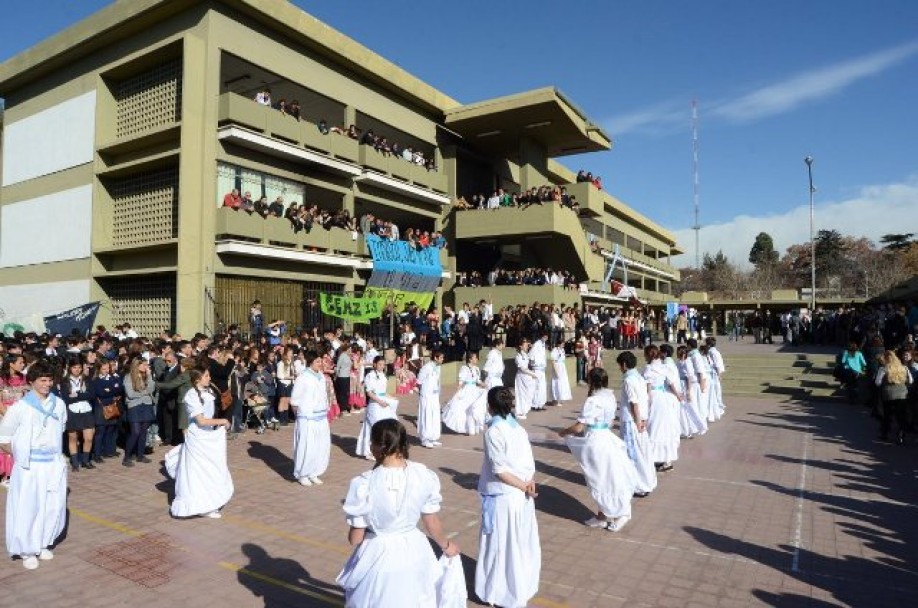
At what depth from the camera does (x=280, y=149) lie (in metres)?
20.2

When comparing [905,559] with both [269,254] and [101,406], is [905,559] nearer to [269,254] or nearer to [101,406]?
[101,406]

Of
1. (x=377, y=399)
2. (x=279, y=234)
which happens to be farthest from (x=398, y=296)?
(x=377, y=399)

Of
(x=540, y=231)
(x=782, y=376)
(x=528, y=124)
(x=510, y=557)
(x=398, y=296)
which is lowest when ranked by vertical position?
(x=510, y=557)

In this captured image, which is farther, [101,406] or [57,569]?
[101,406]

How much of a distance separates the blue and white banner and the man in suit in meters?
9.82

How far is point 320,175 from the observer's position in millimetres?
22703

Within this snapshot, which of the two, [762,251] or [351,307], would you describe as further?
[762,251]

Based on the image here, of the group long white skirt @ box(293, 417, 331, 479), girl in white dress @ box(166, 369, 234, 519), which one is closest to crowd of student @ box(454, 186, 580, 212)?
long white skirt @ box(293, 417, 331, 479)

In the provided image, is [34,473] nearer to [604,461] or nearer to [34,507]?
[34,507]

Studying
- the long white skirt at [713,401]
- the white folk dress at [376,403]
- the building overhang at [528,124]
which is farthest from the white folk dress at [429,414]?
the building overhang at [528,124]

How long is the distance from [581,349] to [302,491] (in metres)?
13.9

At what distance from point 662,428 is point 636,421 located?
210cm

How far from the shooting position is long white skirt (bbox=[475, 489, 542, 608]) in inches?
200

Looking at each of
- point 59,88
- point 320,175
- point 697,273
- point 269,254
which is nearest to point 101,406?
point 269,254
